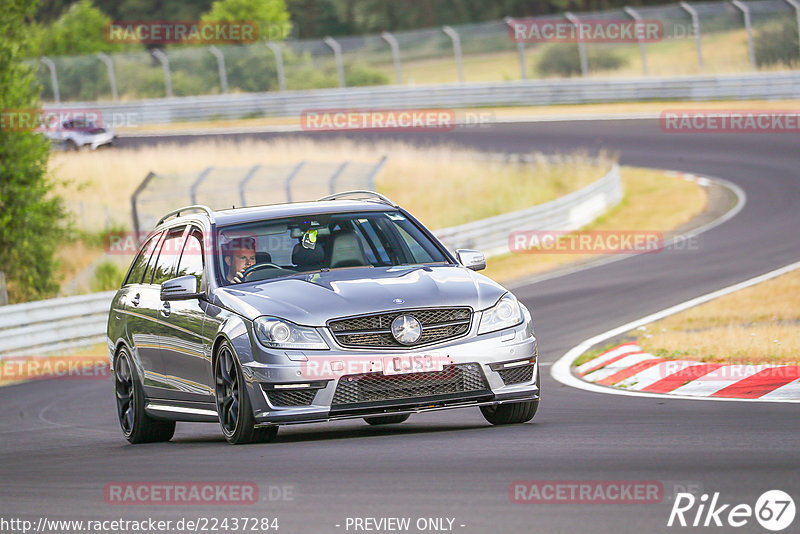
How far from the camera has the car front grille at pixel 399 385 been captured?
27.1ft

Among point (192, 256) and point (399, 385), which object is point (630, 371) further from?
point (192, 256)

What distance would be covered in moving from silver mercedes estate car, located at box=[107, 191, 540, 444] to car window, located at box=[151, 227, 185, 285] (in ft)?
0.11

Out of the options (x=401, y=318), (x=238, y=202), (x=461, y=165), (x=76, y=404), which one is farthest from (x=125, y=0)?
(x=401, y=318)

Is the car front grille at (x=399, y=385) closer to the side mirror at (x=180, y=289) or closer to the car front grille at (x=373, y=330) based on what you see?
the car front grille at (x=373, y=330)

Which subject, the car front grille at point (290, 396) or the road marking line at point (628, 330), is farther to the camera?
the road marking line at point (628, 330)

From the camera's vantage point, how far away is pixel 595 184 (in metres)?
27.7

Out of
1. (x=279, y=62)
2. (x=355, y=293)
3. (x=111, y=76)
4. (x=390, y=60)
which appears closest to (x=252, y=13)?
(x=111, y=76)

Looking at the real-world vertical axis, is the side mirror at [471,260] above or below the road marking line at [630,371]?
above

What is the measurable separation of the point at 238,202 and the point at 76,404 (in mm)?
13695

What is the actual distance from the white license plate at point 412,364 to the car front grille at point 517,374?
1.66 feet

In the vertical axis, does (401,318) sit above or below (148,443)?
above

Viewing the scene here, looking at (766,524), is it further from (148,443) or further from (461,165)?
(461,165)

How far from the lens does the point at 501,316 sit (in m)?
8.68

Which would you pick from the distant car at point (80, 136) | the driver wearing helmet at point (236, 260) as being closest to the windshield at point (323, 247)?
the driver wearing helmet at point (236, 260)
